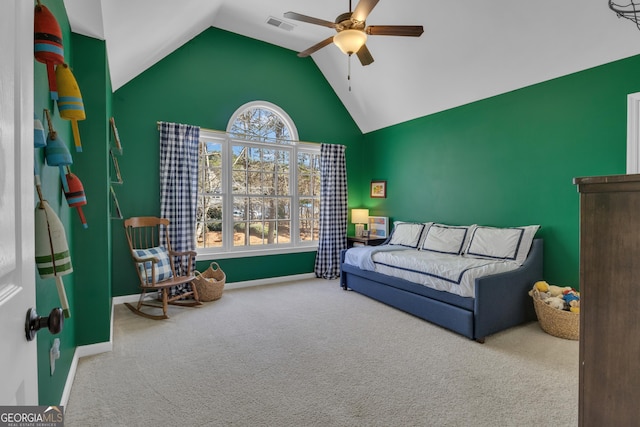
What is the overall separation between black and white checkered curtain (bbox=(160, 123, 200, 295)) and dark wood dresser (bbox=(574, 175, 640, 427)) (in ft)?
13.1

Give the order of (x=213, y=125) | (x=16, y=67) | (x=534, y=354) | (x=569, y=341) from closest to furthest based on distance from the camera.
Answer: (x=16, y=67) < (x=534, y=354) < (x=569, y=341) < (x=213, y=125)

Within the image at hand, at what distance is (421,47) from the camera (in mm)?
3934

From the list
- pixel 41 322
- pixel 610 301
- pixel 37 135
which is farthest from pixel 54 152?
pixel 610 301

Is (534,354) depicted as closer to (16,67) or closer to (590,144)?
(590,144)

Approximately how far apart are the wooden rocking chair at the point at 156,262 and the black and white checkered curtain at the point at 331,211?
2067mm

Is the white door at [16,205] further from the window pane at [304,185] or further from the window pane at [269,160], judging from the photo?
the window pane at [304,185]

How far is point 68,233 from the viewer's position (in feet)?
7.54

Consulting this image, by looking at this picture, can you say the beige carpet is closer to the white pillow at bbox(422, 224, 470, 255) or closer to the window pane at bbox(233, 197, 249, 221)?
the white pillow at bbox(422, 224, 470, 255)

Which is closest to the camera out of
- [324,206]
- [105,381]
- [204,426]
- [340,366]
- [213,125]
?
[204,426]

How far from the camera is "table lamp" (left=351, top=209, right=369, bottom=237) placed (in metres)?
5.54

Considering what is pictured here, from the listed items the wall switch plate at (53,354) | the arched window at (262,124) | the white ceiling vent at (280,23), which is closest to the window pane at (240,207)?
the arched window at (262,124)

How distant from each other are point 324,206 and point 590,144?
339 cm

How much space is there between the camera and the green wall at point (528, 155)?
10.2 ft

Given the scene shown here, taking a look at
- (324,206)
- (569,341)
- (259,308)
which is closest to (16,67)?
(259,308)
